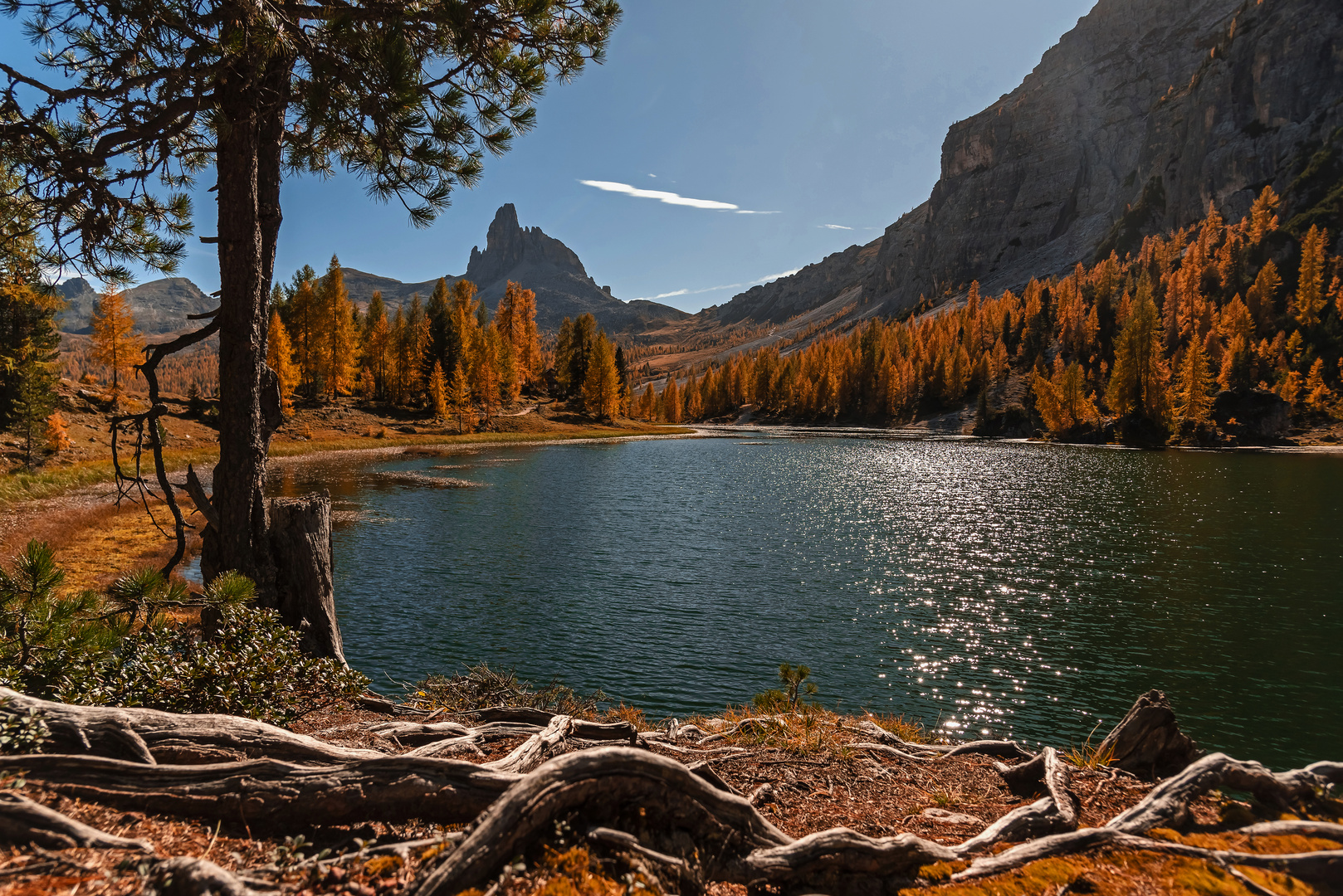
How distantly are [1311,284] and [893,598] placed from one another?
14332 cm

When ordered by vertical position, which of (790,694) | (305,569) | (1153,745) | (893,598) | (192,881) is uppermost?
(192,881)

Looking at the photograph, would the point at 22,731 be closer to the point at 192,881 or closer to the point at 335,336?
the point at 192,881

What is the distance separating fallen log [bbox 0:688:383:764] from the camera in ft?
13.3

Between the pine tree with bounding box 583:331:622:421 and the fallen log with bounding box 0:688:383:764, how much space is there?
110 meters

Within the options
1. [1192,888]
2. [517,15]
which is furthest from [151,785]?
[517,15]

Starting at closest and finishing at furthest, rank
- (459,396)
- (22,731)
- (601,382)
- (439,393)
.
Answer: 1. (22,731)
2. (439,393)
3. (459,396)
4. (601,382)

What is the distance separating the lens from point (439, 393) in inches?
3511

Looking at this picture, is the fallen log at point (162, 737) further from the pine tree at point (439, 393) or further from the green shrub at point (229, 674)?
the pine tree at point (439, 393)

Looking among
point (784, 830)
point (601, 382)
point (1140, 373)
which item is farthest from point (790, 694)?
point (1140, 373)

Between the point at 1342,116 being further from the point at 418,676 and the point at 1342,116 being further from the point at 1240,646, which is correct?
the point at 418,676

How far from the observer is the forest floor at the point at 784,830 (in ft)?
9.84

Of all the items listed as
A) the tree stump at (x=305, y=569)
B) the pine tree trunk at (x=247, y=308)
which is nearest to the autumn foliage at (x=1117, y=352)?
the tree stump at (x=305, y=569)

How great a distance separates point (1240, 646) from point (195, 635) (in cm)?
2592

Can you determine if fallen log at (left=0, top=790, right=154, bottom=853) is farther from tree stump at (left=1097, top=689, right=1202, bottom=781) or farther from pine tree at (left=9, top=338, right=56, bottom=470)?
pine tree at (left=9, top=338, right=56, bottom=470)
